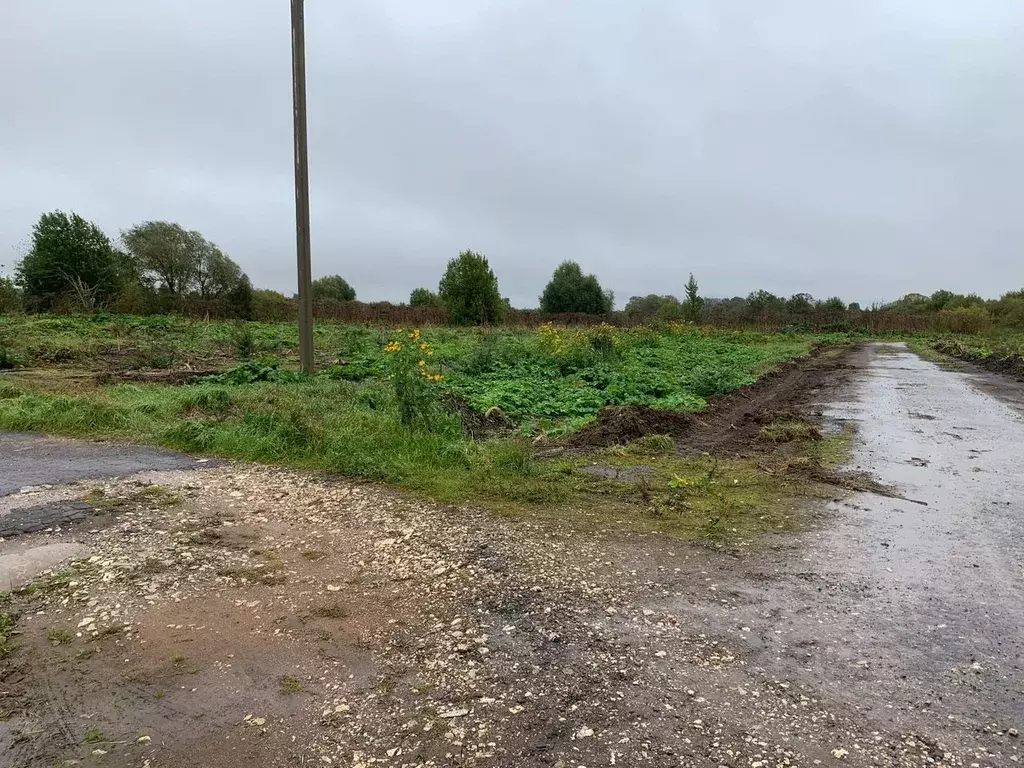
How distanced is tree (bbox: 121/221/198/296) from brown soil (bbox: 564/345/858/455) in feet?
151

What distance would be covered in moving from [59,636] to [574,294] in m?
67.3

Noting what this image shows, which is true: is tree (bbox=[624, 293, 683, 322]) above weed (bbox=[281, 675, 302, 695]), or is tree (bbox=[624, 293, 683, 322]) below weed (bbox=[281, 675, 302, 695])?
above

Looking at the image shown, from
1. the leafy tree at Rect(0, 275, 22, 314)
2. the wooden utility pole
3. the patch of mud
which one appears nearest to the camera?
the patch of mud

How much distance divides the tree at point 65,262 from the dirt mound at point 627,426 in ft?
127

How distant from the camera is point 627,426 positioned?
29.0ft

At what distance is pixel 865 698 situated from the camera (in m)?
2.91

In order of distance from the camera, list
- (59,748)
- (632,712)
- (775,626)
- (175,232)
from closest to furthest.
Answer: (59,748) → (632,712) → (775,626) → (175,232)

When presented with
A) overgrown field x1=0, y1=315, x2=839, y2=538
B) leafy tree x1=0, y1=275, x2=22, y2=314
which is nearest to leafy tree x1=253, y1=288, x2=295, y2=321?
leafy tree x1=0, y1=275, x2=22, y2=314

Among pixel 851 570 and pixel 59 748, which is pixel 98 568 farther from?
pixel 851 570

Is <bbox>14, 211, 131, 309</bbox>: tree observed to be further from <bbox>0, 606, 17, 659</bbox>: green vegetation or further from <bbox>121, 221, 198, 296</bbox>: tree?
<bbox>0, 606, 17, 659</bbox>: green vegetation

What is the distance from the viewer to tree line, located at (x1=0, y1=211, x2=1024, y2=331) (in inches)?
1524

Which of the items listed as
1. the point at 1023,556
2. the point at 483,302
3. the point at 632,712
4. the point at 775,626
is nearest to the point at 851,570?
the point at 775,626

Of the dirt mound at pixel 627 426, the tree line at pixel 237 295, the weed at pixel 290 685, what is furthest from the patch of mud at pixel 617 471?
the tree line at pixel 237 295

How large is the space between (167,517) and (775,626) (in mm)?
4832
